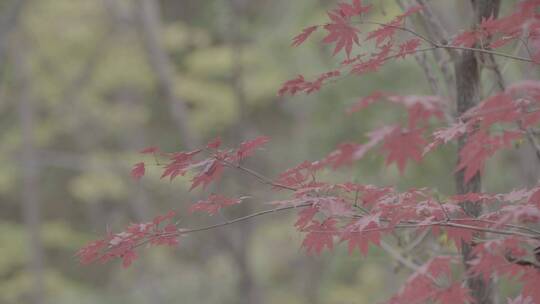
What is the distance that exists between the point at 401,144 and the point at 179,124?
13.5 feet

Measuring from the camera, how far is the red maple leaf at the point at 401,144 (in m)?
1.38

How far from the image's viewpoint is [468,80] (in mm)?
2295

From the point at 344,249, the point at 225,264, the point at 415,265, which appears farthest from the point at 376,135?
the point at 225,264

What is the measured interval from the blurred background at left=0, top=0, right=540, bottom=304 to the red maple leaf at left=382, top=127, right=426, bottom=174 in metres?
3.84

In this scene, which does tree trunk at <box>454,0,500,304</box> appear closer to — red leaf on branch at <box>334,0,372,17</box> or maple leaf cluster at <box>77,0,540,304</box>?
maple leaf cluster at <box>77,0,540,304</box>

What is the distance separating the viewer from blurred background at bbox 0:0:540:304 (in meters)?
5.92

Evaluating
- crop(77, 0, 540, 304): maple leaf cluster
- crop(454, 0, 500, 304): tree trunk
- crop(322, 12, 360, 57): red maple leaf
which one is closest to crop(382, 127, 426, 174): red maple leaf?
crop(77, 0, 540, 304): maple leaf cluster

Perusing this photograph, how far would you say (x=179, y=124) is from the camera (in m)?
5.43

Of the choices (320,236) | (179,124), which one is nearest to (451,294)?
(320,236)

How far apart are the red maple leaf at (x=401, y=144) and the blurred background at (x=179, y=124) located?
3.84 meters

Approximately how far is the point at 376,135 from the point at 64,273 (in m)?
9.66

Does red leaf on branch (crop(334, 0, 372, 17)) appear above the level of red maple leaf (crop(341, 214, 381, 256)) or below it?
above

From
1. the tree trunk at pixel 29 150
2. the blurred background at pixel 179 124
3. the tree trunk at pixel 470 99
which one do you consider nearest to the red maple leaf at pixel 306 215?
the tree trunk at pixel 470 99

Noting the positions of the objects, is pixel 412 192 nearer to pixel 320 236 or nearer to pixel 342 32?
pixel 320 236
